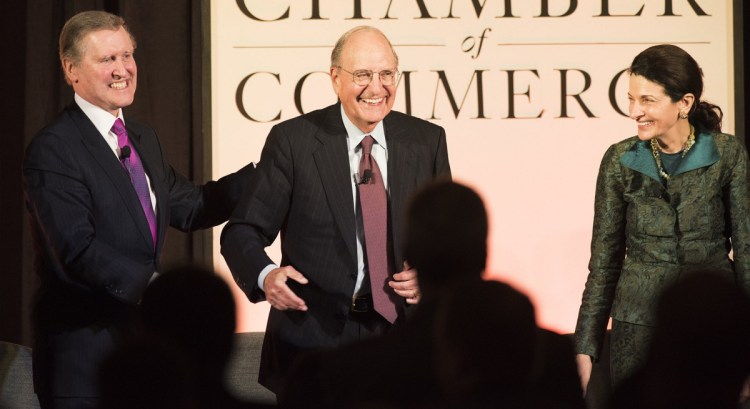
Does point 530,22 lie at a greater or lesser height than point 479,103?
greater

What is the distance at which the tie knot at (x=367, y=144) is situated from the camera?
136 inches

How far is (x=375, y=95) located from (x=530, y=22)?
211cm

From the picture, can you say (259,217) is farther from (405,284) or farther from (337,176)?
(405,284)

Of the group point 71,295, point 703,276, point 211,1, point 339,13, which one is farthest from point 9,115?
point 703,276

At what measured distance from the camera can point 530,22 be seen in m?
5.31

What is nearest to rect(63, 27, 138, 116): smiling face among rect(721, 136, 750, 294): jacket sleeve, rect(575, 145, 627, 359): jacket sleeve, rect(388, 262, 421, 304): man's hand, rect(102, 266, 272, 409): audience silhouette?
rect(388, 262, 421, 304): man's hand

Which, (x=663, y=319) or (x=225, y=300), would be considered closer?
(x=663, y=319)

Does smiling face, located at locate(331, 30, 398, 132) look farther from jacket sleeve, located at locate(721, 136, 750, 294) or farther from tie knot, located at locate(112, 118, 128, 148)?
jacket sleeve, located at locate(721, 136, 750, 294)

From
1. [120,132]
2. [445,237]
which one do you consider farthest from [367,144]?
[445,237]

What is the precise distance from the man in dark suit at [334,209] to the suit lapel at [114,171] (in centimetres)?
27

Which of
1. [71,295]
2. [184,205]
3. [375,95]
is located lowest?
[71,295]

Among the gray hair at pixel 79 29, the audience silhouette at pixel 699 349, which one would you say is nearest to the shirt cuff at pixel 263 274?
the gray hair at pixel 79 29

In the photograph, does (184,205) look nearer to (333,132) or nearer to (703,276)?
(333,132)

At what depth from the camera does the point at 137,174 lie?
131 inches
